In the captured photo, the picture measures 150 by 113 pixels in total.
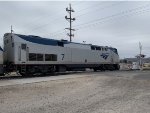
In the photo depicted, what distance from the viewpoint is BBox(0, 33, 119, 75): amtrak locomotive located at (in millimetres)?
26156

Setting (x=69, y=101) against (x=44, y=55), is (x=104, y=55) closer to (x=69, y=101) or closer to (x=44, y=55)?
(x=44, y=55)

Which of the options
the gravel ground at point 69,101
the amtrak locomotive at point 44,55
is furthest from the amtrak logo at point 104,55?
the gravel ground at point 69,101

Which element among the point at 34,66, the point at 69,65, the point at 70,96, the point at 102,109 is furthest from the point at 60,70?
the point at 102,109

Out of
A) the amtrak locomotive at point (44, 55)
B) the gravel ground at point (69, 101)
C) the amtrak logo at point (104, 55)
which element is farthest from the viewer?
the amtrak logo at point (104, 55)

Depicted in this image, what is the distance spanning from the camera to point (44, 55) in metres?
28.9

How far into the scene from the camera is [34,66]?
27.6 meters

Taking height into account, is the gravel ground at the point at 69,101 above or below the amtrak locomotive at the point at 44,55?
below

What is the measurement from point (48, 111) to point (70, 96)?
144 inches

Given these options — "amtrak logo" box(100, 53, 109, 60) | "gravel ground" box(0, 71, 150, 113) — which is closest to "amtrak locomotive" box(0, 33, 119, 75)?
"amtrak logo" box(100, 53, 109, 60)

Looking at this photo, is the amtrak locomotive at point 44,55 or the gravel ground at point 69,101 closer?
the gravel ground at point 69,101

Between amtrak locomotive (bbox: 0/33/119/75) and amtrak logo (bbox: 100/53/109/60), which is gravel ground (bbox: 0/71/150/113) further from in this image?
amtrak logo (bbox: 100/53/109/60)

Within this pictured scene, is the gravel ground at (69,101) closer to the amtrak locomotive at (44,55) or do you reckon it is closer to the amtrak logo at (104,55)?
the amtrak locomotive at (44,55)

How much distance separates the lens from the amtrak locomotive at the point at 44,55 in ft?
85.8

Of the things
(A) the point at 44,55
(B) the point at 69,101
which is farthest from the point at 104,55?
(B) the point at 69,101
